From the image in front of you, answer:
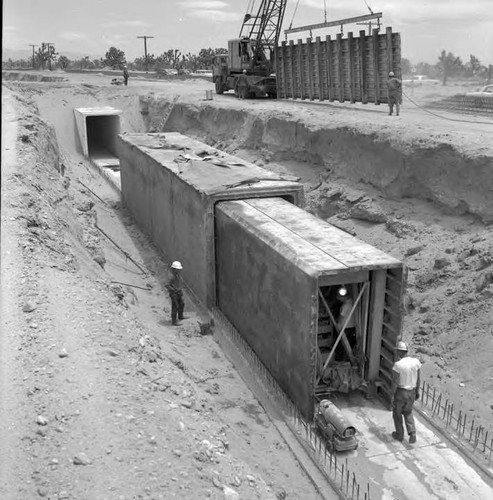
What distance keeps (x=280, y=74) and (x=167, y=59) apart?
58.2 m

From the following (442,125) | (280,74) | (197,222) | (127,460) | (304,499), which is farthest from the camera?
(280,74)

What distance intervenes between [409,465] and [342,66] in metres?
16.8

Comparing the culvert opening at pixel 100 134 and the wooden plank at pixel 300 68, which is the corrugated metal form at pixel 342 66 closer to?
the wooden plank at pixel 300 68

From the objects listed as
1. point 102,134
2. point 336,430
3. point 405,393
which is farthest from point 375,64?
point 102,134

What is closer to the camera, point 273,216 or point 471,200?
point 273,216

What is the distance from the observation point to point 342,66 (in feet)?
69.5

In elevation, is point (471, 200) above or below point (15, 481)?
above

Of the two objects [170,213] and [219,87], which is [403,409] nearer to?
[170,213]

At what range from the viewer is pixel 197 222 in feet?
37.7

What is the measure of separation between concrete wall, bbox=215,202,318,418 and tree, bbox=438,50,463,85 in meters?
63.2

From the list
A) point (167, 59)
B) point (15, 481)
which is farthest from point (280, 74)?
point (167, 59)

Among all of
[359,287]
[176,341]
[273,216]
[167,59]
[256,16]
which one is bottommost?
[176,341]

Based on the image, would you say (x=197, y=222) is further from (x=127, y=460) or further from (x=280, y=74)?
(x=280, y=74)

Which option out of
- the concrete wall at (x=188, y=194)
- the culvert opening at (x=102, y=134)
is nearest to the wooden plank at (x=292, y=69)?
the concrete wall at (x=188, y=194)
